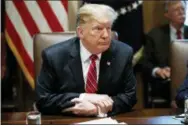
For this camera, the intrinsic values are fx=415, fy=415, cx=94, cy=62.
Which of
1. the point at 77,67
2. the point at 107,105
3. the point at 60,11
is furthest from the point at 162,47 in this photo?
the point at 107,105

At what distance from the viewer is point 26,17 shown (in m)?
3.65

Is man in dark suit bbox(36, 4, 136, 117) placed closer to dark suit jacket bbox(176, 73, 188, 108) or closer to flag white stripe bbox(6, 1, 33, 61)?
dark suit jacket bbox(176, 73, 188, 108)

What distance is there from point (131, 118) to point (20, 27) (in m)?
1.91

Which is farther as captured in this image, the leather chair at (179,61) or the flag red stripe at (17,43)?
the flag red stripe at (17,43)

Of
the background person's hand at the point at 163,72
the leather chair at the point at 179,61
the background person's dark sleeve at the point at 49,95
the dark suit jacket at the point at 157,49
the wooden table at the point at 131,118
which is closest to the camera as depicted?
the wooden table at the point at 131,118

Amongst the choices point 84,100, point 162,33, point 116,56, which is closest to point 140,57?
point 162,33

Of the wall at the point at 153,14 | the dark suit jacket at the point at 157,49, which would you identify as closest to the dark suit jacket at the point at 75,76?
the dark suit jacket at the point at 157,49

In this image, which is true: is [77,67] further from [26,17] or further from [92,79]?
[26,17]

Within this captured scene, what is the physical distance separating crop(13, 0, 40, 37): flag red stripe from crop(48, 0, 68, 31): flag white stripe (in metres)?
0.22

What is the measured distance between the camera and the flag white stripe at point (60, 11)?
3.62 metres

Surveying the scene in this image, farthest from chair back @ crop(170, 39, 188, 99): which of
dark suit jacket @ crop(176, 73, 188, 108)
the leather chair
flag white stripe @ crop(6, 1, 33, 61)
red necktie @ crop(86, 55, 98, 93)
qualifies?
flag white stripe @ crop(6, 1, 33, 61)

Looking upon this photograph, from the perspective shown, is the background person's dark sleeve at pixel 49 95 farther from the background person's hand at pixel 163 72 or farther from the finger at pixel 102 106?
the background person's hand at pixel 163 72

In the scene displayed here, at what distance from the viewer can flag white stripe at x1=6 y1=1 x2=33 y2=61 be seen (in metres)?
3.64

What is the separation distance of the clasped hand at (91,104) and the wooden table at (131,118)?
5 cm
